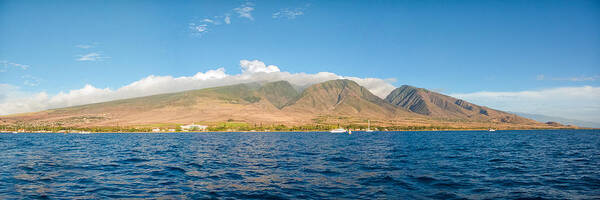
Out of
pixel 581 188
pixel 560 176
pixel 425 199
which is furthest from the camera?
pixel 560 176

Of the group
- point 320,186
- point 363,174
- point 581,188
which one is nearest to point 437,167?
point 363,174

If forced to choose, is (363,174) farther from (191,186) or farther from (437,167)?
(191,186)

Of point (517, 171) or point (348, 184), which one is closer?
point (348, 184)

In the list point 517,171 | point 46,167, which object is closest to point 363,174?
point 517,171

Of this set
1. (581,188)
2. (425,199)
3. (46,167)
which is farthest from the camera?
(46,167)

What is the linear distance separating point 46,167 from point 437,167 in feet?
189

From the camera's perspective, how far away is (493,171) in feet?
140

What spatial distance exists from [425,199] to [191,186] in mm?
22512

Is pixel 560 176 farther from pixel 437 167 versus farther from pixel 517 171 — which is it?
pixel 437 167

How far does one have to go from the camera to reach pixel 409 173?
134 ft

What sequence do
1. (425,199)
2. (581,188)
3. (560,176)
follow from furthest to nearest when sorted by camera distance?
(560,176) < (581,188) < (425,199)

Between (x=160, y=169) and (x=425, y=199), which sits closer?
(x=425, y=199)

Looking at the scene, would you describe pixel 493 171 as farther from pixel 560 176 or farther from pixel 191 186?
pixel 191 186

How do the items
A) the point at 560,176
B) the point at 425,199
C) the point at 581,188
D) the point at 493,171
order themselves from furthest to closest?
1. the point at 493,171
2. the point at 560,176
3. the point at 581,188
4. the point at 425,199
